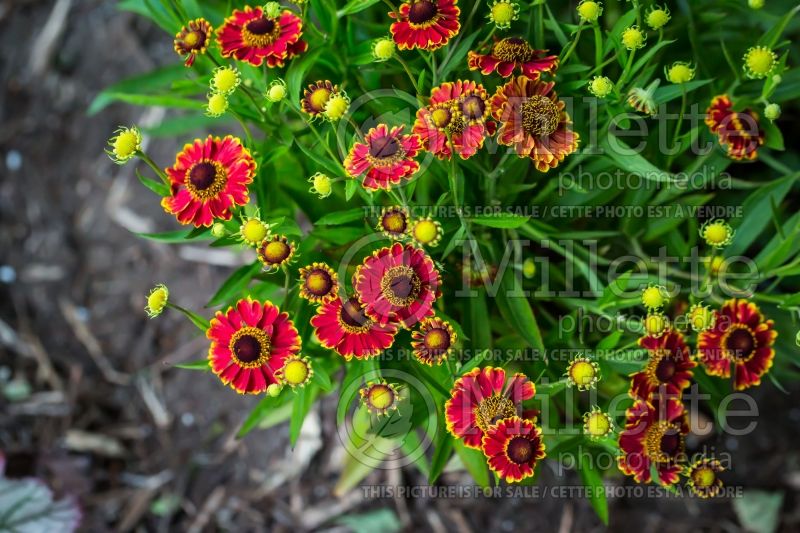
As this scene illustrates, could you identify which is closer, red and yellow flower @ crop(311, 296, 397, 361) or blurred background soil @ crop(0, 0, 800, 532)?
red and yellow flower @ crop(311, 296, 397, 361)

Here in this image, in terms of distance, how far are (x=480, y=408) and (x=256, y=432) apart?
1267 mm

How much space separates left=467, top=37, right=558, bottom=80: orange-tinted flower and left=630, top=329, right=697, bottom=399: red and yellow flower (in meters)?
0.55

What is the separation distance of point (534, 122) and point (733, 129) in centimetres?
45

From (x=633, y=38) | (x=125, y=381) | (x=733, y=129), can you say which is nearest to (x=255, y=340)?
(x=633, y=38)

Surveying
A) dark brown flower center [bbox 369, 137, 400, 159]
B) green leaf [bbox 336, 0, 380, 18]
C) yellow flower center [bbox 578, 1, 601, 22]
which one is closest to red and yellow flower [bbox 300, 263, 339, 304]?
dark brown flower center [bbox 369, 137, 400, 159]

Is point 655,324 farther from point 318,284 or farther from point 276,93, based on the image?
point 276,93

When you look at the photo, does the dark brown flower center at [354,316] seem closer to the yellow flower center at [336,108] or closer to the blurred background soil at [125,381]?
the yellow flower center at [336,108]

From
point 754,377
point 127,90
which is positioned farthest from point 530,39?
point 127,90

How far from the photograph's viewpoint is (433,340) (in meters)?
1.33

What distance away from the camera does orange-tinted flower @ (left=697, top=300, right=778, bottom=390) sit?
1.44 m

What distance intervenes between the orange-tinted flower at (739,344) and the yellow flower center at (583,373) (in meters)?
0.26

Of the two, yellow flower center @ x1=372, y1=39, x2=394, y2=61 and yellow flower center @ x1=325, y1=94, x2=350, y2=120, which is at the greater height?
yellow flower center @ x1=372, y1=39, x2=394, y2=61

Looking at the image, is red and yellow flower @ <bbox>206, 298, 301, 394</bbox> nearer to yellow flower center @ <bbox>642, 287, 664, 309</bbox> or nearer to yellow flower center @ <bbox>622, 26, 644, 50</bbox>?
yellow flower center @ <bbox>642, 287, 664, 309</bbox>

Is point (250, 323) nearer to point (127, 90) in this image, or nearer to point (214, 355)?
point (214, 355)
